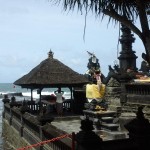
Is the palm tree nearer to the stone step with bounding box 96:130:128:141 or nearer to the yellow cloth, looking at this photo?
the stone step with bounding box 96:130:128:141

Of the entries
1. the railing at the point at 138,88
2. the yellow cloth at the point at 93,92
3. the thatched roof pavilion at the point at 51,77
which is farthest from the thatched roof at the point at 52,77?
the railing at the point at 138,88

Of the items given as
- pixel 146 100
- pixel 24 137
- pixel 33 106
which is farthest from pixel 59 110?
pixel 146 100

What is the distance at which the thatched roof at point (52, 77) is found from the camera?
73.0 feet

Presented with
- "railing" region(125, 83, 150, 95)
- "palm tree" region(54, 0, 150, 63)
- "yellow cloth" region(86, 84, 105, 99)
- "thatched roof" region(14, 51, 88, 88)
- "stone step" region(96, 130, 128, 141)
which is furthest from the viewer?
"thatched roof" region(14, 51, 88, 88)

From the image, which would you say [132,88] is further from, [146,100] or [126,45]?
[126,45]

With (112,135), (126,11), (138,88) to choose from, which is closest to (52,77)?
(138,88)

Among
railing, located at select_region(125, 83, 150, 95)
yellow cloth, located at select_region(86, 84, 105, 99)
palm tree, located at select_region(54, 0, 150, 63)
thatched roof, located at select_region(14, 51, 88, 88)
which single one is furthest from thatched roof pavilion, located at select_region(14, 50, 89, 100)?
palm tree, located at select_region(54, 0, 150, 63)

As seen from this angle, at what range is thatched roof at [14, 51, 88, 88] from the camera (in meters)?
22.2

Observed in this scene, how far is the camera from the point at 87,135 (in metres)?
6.63

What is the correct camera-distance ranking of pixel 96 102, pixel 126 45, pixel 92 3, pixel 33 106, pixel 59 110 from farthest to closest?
pixel 126 45 < pixel 33 106 < pixel 59 110 < pixel 96 102 < pixel 92 3

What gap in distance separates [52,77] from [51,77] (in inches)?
3.2

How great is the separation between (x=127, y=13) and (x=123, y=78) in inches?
529

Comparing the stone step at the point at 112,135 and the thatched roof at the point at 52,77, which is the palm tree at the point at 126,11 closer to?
the stone step at the point at 112,135

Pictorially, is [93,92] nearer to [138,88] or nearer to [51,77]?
[138,88]
